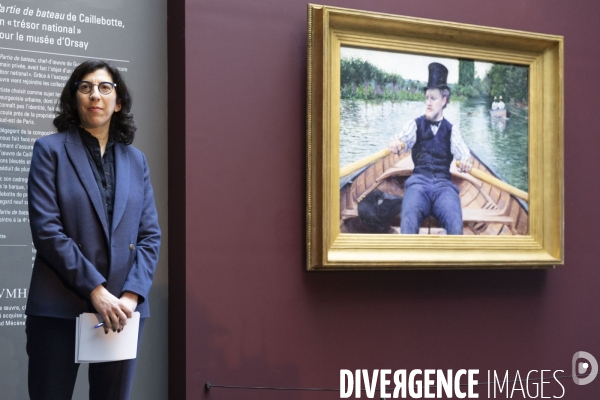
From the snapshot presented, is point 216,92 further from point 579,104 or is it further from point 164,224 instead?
point 579,104

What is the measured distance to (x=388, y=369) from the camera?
4273mm

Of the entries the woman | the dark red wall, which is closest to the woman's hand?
the woman

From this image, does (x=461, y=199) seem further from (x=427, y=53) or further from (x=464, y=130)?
(x=427, y=53)

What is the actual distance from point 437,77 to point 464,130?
328 mm

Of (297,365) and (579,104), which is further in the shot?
(579,104)

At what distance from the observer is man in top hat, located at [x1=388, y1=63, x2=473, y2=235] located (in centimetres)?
431

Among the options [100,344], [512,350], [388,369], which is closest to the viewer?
[100,344]

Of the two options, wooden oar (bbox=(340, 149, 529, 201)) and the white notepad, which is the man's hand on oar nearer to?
wooden oar (bbox=(340, 149, 529, 201))

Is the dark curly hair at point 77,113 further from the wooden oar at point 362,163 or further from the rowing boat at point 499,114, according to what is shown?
the rowing boat at point 499,114

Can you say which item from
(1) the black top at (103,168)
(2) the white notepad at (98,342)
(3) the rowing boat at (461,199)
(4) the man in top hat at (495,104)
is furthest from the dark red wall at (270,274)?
(2) the white notepad at (98,342)

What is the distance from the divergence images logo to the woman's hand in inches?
117

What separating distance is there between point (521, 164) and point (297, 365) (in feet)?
5.59

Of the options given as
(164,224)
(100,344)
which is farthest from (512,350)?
(100,344)

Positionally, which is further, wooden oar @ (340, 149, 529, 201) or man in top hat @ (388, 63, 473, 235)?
man in top hat @ (388, 63, 473, 235)
